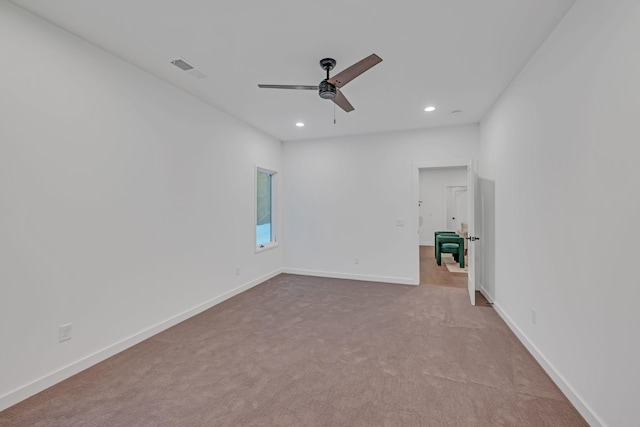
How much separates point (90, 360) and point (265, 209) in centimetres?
351

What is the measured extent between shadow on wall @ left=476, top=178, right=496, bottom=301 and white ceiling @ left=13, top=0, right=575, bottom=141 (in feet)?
4.28

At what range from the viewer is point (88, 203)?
2.43m

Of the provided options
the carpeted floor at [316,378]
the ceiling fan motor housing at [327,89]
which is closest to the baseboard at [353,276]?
the carpeted floor at [316,378]

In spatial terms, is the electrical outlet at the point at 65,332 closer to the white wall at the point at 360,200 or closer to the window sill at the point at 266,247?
the window sill at the point at 266,247

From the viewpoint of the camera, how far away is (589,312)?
68.7 inches

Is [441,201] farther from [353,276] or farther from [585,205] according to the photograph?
[585,205]

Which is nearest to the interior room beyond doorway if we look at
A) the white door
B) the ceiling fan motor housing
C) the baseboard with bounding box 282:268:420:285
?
the baseboard with bounding box 282:268:420:285

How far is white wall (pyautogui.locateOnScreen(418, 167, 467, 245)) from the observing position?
9.74 metres

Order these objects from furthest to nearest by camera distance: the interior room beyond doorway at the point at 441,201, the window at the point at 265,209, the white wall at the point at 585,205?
the interior room beyond doorway at the point at 441,201, the window at the point at 265,209, the white wall at the point at 585,205

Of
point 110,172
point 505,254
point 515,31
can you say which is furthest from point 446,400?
point 110,172

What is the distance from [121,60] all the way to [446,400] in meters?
3.97

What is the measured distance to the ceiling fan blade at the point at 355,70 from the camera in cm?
213

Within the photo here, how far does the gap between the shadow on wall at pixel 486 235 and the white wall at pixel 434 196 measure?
18.4 feet

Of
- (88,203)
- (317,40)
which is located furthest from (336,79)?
(88,203)
